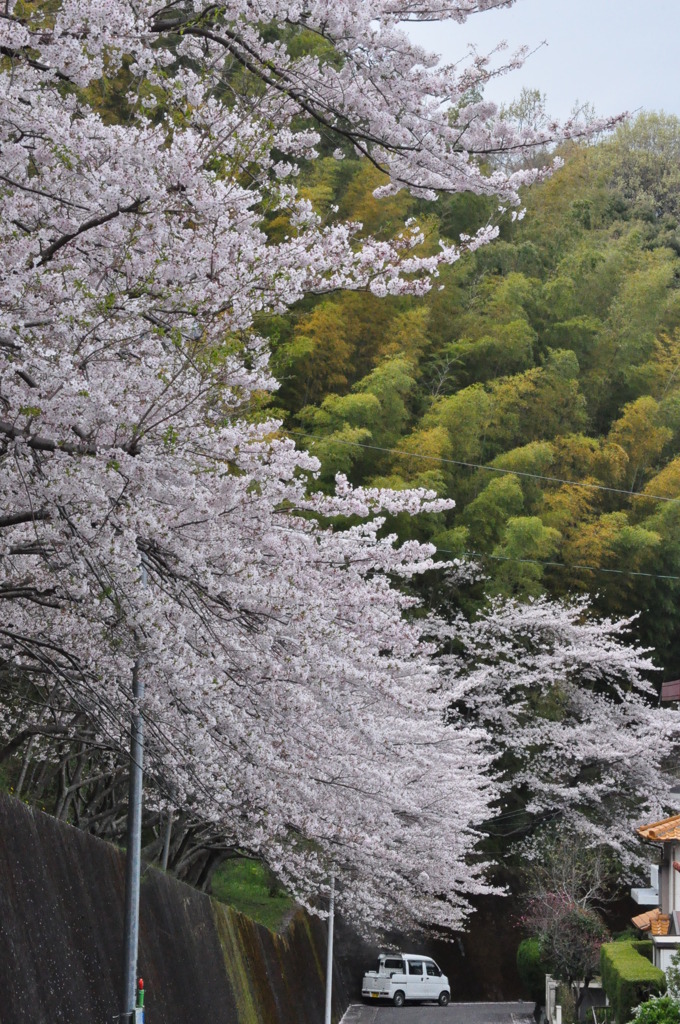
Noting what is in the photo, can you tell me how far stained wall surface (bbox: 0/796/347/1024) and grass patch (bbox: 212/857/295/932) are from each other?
11.9 ft

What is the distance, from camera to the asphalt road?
21.5 m

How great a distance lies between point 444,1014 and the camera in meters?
23.0

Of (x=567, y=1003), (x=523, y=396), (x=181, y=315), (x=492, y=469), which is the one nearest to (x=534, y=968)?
(x=567, y=1003)

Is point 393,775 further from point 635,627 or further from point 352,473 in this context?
point 635,627

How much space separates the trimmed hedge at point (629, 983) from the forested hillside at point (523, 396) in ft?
30.0

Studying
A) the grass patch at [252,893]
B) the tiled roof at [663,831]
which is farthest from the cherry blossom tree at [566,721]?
the tiled roof at [663,831]

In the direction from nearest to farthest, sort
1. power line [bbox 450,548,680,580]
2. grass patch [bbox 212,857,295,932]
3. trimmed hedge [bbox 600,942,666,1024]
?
trimmed hedge [bbox 600,942,666,1024]
grass patch [bbox 212,857,295,932]
power line [bbox 450,548,680,580]

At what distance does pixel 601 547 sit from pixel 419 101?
2034cm

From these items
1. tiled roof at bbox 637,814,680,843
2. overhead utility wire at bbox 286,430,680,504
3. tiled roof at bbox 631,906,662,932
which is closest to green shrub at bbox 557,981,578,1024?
tiled roof at bbox 631,906,662,932

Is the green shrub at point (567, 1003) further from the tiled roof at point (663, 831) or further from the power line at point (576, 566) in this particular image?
the power line at point (576, 566)

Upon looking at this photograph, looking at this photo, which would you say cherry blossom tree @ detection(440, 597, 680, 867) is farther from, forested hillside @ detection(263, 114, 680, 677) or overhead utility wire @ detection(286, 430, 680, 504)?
overhead utility wire @ detection(286, 430, 680, 504)

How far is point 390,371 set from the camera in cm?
2256

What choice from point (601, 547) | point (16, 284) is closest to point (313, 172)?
point (601, 547)

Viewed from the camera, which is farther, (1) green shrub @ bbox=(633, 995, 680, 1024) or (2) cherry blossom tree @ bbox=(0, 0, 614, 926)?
(1) green shrub @ bbox=(633, 995, 680, 1024)
